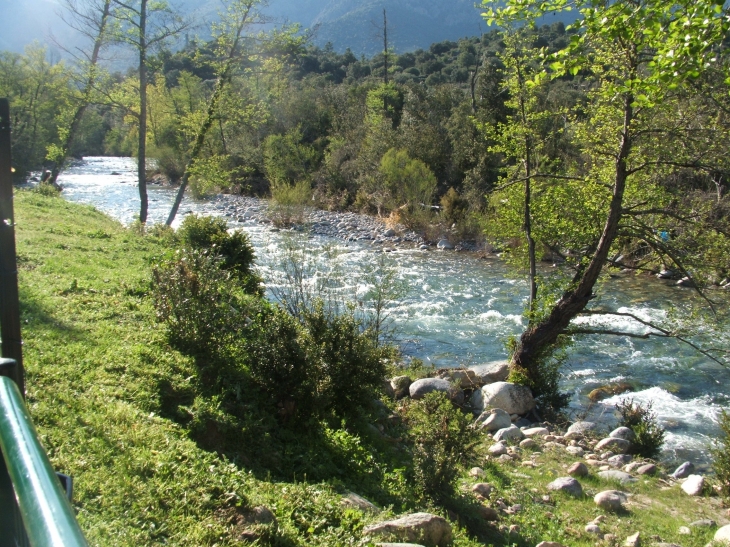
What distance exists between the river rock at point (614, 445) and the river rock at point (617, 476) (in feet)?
3.33

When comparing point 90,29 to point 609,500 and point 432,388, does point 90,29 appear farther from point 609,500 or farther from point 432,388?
point 609,500

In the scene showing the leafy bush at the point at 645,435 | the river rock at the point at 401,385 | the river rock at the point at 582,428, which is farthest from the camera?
the river rock at the point at 401,385

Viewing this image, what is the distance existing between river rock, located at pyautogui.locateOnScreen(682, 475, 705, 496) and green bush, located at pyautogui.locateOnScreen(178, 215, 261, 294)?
841 centimetres

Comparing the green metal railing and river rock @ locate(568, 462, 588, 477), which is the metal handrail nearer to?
the green metal railing

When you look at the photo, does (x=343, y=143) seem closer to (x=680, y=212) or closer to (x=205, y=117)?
(x=205, y=117)

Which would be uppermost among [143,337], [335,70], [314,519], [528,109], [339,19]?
[339,19]

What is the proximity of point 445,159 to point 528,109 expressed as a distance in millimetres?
22218

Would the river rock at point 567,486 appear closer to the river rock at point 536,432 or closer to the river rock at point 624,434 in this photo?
the river rock at point 536,432

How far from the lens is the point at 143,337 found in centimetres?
723

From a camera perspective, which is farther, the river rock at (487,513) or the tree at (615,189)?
the tree at (615,189)

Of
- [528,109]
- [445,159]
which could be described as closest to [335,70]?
[445,159]

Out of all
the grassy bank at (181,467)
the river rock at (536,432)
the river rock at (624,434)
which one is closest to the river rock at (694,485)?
the grassy bank at (181,467)

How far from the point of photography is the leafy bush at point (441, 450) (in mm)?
6070

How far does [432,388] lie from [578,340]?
18.0 ft
